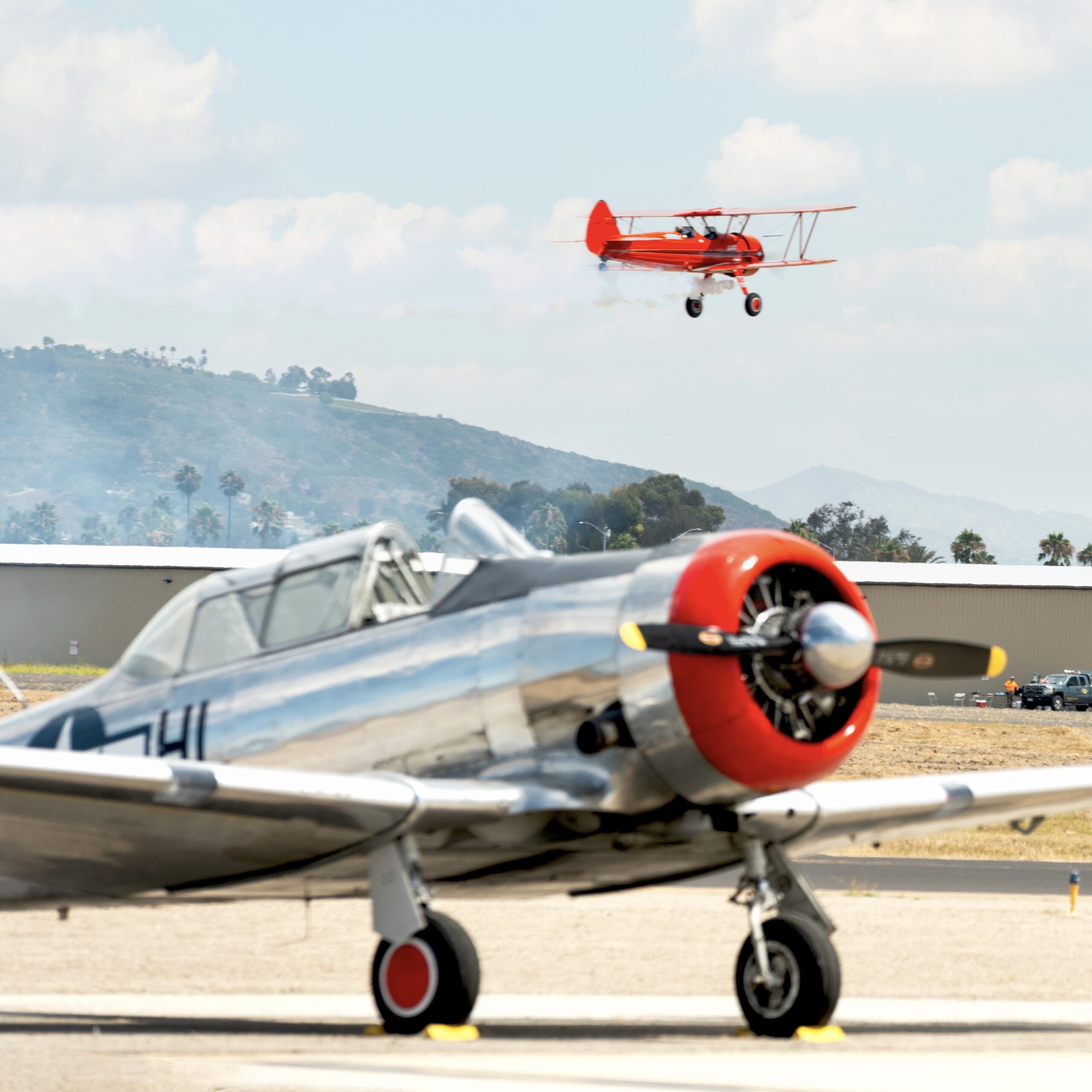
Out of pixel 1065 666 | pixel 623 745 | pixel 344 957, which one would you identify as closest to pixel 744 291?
pixel 1065 666

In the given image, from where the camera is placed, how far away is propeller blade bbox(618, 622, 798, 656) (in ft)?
26.4

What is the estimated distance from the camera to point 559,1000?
11.2 m

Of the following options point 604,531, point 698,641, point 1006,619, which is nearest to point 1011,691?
point 1006,619

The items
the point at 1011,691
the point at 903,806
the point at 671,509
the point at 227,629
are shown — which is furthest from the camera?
the point at 671,509

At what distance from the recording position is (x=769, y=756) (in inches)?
327

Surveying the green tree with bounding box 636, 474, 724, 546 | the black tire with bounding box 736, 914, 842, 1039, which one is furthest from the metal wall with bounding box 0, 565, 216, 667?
the green tree with bounding box 636, 474, 724, 546

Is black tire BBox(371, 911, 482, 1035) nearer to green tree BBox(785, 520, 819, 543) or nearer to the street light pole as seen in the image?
the street light pole

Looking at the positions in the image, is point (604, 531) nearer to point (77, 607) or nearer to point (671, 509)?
point (77, 607)

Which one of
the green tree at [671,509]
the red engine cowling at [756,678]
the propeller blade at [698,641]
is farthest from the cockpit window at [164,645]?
the green tree at [671,509]

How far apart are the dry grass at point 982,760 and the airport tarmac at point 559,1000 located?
7.47 meters

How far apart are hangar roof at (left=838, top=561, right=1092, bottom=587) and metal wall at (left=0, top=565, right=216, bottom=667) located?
3436cm

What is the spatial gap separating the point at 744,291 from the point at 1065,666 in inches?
1136

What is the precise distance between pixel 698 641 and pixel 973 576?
74979 mm

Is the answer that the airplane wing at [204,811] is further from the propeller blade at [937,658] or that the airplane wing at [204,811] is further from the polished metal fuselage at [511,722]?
the propeller blade at [937,658]
